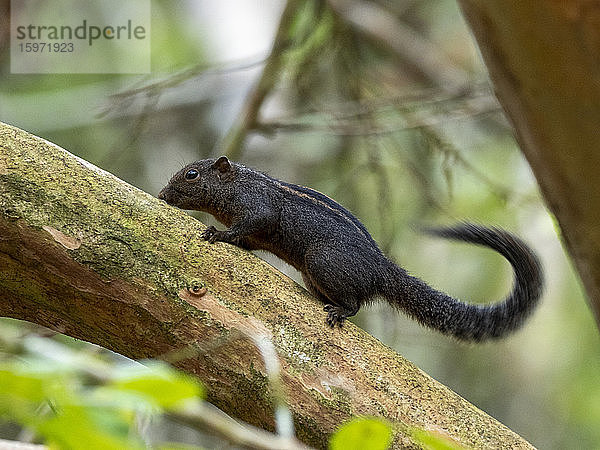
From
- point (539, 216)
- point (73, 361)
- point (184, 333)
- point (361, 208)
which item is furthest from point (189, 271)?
point (539, 216)

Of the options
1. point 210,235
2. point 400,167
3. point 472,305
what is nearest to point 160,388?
point 210,235

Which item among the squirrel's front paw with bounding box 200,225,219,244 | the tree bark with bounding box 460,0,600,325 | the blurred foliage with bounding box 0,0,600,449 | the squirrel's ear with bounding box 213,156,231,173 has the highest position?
the tree bark with bounding box 460,0,600,325

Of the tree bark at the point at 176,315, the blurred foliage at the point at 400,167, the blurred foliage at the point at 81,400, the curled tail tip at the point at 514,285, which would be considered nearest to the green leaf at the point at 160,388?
the blurred foliage at the point at 81,400

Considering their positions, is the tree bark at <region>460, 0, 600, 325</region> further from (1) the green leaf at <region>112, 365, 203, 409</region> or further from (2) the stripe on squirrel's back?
(2) the stripe on squirrel's back

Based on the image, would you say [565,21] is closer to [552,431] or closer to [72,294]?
[72,294]

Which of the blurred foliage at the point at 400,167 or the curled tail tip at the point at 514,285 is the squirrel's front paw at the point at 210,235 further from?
the blurred foliage at the point at 400,167

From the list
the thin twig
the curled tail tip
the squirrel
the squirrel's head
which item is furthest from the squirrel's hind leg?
the thin twig
